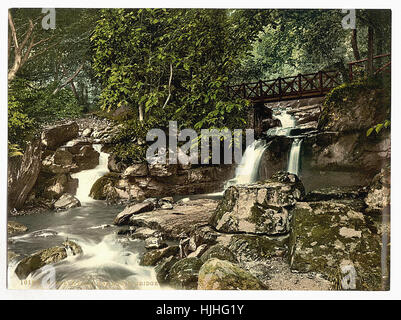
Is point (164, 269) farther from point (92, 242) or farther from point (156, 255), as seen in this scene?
point (92, 242)

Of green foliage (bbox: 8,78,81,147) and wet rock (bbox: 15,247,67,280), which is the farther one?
green foliage (bbox: 8,78,81,147)

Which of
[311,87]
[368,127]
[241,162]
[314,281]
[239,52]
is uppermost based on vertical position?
[239,52]

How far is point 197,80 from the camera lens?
116 inches

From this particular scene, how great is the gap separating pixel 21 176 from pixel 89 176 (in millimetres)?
698

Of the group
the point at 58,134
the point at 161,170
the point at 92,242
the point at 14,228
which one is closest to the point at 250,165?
the point at 161,170

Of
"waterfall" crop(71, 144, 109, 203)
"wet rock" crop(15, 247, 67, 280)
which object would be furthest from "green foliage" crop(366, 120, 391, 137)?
"wet rock" crop(15, 247, 67, 280)

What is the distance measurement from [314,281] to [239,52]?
7.98ft

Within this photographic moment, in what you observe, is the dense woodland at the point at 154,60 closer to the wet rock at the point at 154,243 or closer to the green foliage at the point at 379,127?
the green foliage at the point at 379,127

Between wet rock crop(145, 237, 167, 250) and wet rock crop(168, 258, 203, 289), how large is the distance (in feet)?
0.80

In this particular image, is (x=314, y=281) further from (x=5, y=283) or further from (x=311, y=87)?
(x=5, y=283)

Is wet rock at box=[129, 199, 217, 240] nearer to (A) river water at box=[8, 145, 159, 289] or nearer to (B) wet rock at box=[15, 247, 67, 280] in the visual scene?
(A) river water at box=[8, 145, 159, 289]

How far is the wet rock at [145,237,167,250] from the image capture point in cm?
286
